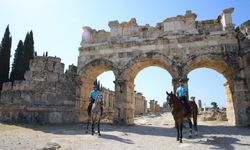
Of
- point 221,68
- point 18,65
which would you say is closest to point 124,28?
point 221,68

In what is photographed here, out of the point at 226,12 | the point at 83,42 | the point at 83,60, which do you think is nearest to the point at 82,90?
the point at 83,60

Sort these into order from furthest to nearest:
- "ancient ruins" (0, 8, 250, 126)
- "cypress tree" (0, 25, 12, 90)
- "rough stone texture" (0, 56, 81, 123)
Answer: "cypress tree" (0, 25, 12, 90)
"rough stone texture" (0, 56, 81, 123)
"ancient ruins" (0, 8, 250, 126)

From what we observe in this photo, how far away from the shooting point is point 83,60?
1313 centimetres

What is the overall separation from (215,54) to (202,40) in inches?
43.3

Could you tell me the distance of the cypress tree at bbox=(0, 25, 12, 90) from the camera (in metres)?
20.3

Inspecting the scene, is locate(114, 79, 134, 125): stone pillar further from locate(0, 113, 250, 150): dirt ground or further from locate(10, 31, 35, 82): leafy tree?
locate(10, 31, 35, 82): leafy tree

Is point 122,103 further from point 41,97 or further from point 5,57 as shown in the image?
point 5,57

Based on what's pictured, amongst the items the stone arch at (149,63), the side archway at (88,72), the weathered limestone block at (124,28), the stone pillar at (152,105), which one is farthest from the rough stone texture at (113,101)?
the weathered limestone block at (124,28)

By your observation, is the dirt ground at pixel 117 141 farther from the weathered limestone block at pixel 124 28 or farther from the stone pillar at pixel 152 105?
the stone pillar at pixel 152 105

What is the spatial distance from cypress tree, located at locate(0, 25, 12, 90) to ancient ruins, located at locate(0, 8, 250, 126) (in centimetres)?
974

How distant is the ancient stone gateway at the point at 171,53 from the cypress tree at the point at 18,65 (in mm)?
11611

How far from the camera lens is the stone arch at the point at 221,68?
1108cm

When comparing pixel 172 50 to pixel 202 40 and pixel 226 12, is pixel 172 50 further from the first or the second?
pixel 226 12

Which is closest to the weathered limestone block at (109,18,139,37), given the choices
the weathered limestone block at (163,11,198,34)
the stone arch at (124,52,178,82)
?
the stone arch at (124,52,178,82)
